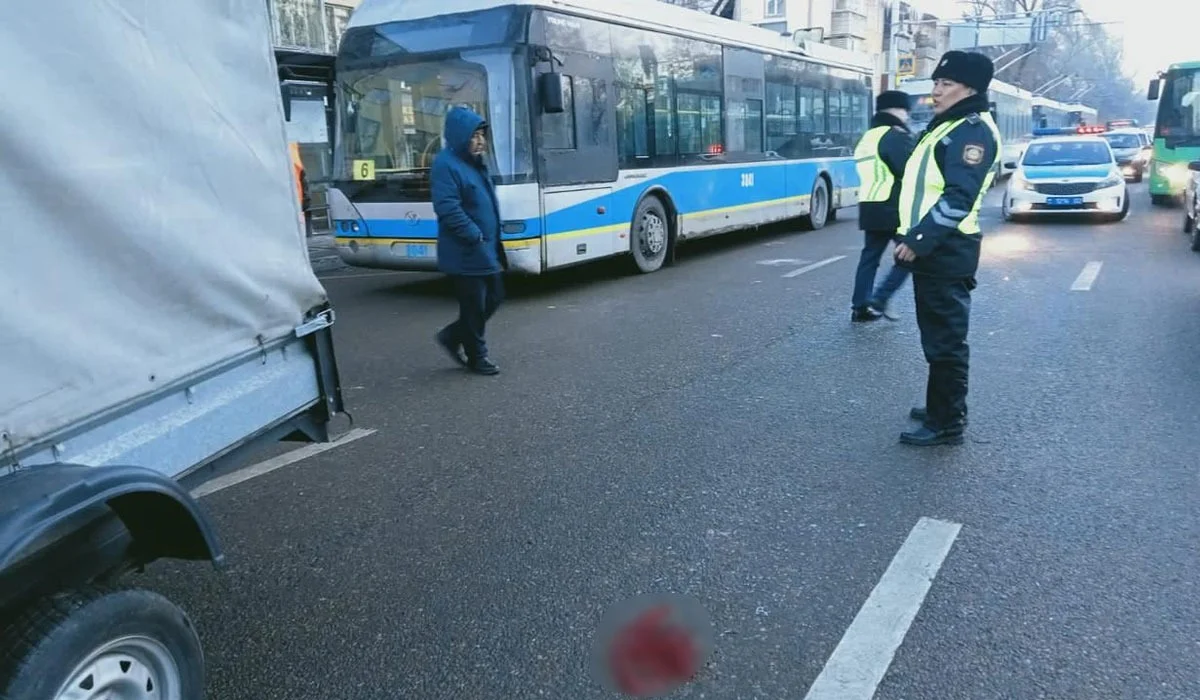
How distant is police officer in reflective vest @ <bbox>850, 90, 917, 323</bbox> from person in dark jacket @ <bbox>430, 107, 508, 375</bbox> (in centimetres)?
323

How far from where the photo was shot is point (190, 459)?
110 inches

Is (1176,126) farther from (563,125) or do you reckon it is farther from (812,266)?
(563,125)

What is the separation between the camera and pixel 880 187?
26.3 feet

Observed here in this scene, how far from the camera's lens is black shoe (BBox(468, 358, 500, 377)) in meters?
6.86

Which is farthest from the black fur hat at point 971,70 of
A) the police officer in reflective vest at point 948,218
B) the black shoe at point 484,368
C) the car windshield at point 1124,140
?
the car windshield at point 1124,140

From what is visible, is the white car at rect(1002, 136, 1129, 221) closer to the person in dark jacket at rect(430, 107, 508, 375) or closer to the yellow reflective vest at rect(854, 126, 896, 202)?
the yellow reflective vest at rect(854, 126, 896, 202)

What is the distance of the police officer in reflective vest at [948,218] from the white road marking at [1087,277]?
18.4 ft

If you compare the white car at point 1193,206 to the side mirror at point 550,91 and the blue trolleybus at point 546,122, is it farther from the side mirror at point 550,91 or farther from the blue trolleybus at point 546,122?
the side mirror at point 550,91

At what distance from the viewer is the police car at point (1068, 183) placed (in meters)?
15.7

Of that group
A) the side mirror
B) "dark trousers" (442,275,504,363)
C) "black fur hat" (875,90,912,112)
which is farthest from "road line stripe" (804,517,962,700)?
the side mirror

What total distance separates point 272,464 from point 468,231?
2278 mm

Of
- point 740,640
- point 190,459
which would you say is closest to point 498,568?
point 740,640

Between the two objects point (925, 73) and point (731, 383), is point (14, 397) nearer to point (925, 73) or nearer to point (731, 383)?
point (731, 383)

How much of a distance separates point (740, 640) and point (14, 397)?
7.46 feet
